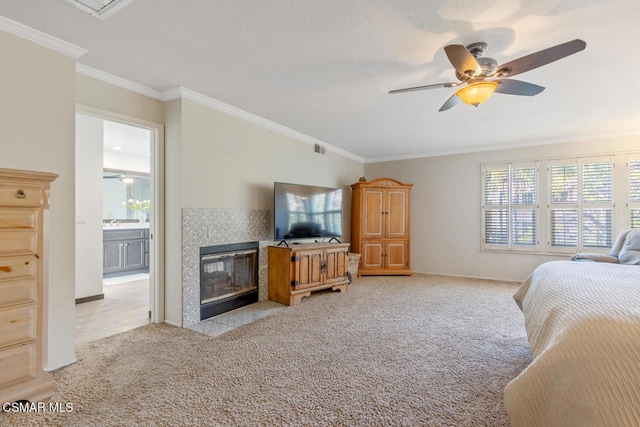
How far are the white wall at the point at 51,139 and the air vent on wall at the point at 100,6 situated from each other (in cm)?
65

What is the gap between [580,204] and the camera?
15.9 feet

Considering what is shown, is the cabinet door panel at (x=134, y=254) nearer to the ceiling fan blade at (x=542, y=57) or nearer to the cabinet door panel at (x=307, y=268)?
the cabinet door panel at (x=307, y=268)

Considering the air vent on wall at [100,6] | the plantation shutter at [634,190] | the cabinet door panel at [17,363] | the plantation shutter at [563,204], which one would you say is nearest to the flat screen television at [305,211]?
the air vent on wall at [100,6]

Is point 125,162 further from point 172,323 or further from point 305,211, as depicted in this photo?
point 172,323

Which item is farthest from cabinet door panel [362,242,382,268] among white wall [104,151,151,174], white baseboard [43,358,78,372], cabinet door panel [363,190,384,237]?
white wall [104,151,151,174]

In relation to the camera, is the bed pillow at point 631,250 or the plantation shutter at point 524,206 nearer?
the bed pillow at point 631,250

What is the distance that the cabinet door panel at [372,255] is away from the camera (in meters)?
5.74

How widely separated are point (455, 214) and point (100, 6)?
5760 mm

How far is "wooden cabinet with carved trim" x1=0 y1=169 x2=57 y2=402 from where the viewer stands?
177cm

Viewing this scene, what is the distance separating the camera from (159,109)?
3.22 meters

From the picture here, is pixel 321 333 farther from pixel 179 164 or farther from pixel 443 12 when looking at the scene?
pixel 443 12

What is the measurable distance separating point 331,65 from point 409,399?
253 centimetres

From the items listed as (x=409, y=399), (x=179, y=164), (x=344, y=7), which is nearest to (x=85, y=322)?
(x=179, y=164)

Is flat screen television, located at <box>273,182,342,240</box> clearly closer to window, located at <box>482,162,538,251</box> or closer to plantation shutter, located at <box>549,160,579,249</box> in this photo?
window, located at <box>482,162,538,251</box>
